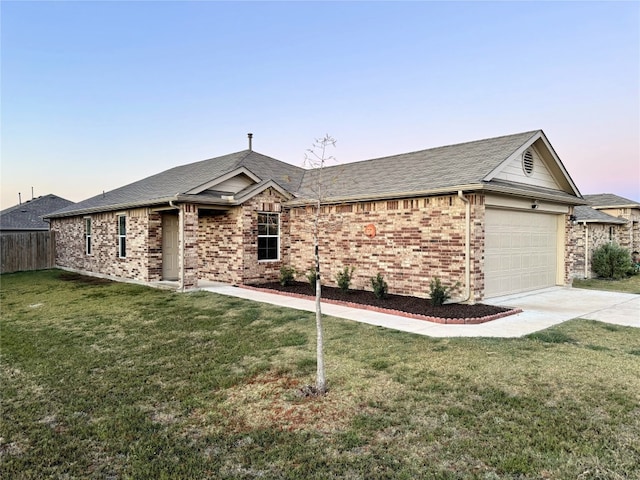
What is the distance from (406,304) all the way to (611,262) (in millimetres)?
13660

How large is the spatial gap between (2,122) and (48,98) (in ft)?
11.3

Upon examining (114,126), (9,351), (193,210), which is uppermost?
(114,126)

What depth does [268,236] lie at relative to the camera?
14086 millimetres

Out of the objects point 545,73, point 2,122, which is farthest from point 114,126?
point 545,73

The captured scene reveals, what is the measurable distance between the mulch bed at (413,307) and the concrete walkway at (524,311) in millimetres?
218

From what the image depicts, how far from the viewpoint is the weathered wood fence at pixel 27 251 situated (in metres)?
19.9

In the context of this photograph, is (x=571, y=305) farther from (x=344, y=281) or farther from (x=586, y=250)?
(x=586, y=250)

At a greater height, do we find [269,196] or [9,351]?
[269,196]

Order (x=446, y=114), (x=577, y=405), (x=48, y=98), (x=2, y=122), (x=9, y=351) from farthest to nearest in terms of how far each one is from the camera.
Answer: (x=446, y=114), (x=48, y=98), (x=2, y=122), (x=9, y=351), (x=577, y=405)

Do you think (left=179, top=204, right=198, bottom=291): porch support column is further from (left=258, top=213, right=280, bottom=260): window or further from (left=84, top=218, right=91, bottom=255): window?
(left=84, top=218, right=91, bottom=255): window

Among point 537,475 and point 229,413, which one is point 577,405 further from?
point 229,413

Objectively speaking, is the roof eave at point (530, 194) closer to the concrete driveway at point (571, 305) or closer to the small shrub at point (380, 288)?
the concrete driveway at point (571, 305)

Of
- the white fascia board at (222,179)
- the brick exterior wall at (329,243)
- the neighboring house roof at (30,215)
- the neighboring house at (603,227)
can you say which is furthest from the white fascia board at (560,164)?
the neighboring house roof at (30,215)

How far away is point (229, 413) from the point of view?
413 cm
